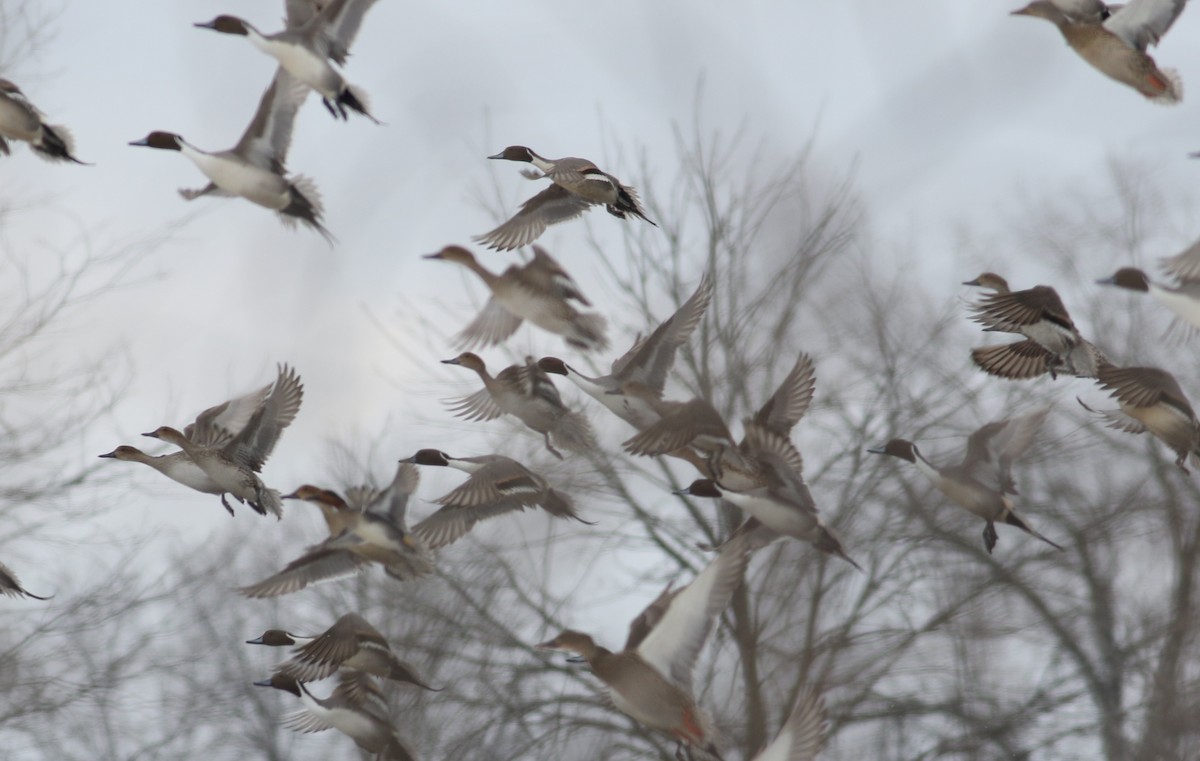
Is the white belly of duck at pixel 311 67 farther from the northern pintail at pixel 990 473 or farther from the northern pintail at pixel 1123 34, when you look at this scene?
the northern pintail at pixel 1123 34

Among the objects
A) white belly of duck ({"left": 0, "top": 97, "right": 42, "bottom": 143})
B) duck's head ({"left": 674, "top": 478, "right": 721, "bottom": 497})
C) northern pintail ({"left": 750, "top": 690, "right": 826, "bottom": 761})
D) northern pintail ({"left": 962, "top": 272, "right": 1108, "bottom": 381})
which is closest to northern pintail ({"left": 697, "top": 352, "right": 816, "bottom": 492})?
duck's head ({"left": 674, "top": 478, "right": 721, "bottom": 497})

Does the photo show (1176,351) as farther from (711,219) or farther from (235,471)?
(235,471)

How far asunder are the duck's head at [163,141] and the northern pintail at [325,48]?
66 centimetres

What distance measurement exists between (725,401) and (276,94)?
237 inches

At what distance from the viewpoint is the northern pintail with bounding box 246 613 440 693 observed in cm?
657

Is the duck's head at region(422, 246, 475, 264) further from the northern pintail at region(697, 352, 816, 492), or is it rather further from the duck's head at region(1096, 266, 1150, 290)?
the duck's head at region(1096, 266, 1150, 290)

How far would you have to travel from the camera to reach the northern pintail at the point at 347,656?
21.6ft

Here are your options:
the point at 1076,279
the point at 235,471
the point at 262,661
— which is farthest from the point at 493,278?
the point at 262,661

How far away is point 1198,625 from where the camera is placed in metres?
12.9

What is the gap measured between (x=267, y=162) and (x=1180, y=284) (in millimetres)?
4364

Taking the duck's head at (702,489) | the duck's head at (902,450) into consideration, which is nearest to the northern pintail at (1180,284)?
the duck's head at (902,450)

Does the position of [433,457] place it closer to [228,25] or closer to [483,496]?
[483,496]

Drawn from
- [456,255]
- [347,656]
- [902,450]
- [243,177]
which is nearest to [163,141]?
[243,177]

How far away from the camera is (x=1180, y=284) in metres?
6.22
